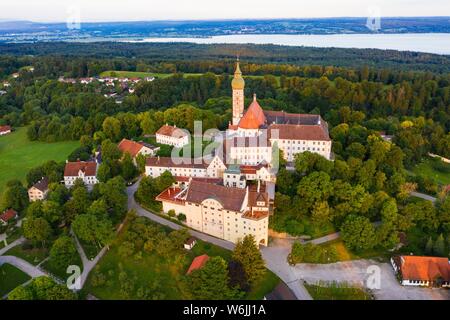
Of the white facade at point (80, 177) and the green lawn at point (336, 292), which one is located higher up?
the white facade at point (80, 177)

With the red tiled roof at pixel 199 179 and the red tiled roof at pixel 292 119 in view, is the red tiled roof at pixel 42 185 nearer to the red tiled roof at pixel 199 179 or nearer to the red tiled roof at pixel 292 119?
the red tiled roof at pixel 199 179

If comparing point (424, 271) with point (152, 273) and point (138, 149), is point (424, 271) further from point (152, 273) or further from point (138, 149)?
point (138, 149)

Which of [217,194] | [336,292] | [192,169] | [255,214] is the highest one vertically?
[192,169]

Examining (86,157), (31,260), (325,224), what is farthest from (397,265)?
(86,157)

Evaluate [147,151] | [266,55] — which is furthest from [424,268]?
[266,55]

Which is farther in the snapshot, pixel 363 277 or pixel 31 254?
pixel 31 254

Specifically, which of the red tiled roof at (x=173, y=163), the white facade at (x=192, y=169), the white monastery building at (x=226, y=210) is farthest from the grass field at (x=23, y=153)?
the white monastery building at (x=226, y=210)
